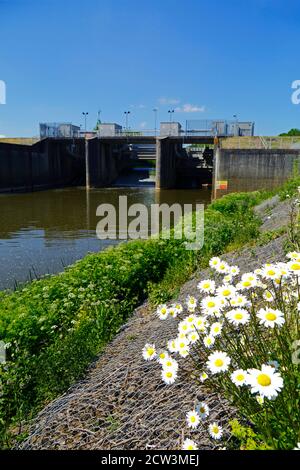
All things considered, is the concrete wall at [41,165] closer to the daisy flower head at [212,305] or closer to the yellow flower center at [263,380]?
the daisy flower head at [212,305]

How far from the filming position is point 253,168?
2503 centimetres

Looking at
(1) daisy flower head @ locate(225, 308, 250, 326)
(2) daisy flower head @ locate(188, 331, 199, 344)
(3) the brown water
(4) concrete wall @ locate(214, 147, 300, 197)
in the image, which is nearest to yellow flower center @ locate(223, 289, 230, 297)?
(1) daisy flower head @ locate(225, 308, 250, 326)

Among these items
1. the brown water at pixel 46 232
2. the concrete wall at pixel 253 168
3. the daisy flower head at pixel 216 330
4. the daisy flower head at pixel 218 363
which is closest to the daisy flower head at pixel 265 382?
the daisy flower head at pixel 218 363

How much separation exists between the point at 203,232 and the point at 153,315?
12.5 feet

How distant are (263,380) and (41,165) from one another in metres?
38.3

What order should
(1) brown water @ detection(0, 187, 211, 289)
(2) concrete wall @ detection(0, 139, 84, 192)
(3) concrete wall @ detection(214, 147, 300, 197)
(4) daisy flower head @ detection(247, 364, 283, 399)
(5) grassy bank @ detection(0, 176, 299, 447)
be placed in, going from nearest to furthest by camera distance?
(4) daisy flower head @ detection(247, 364, 283, 399), (5) grassy bank @ detection(0, 176, 299, 447), (1) brown water @ detection(0, 187, 211, 289), (3) concrete wall @ detection(214, 147, 300, 197), (2) concrete wall @ detection(0, 139, 84, 192)

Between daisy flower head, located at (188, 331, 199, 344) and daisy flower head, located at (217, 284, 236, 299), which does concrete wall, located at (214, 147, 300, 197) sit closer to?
daisy flower head, located at (217, 284, 236, 299)

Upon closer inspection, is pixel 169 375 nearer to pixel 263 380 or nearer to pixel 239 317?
pixel 239 317

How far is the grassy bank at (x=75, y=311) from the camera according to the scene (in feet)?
11.1

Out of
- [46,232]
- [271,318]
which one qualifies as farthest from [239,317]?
[46,232]

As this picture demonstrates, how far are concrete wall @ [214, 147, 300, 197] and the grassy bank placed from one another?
18.4m

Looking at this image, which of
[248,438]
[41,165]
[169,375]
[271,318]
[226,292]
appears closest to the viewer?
[271,318]

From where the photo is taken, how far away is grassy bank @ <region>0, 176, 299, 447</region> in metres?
3.38

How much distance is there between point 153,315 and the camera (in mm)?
4816
